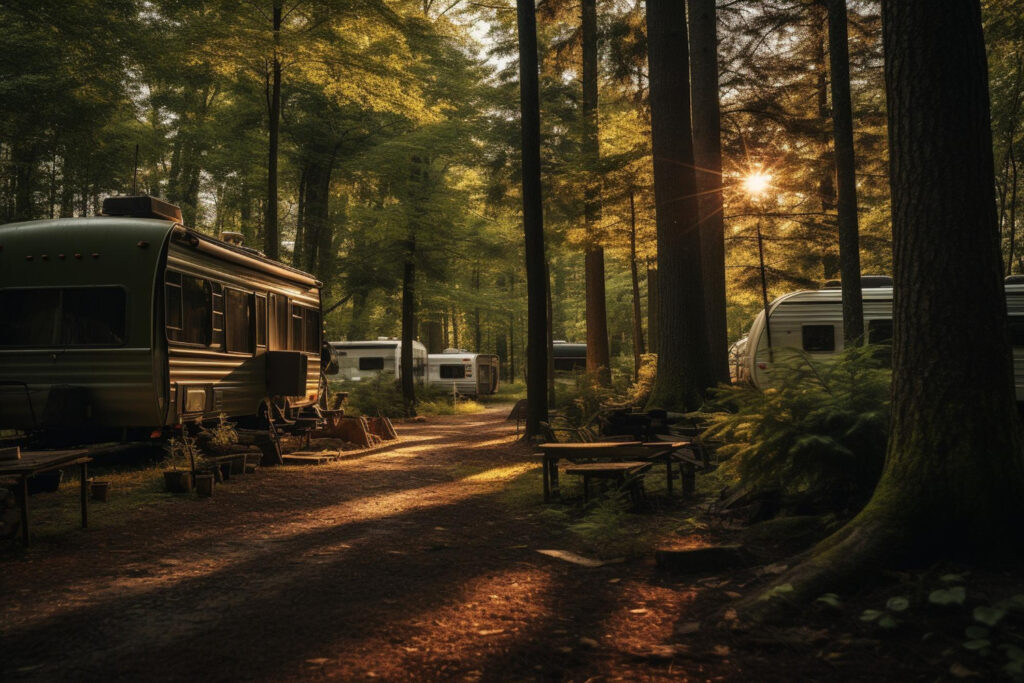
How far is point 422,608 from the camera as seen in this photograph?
450 centimetres

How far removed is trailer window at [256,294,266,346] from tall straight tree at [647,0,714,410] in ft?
22.8

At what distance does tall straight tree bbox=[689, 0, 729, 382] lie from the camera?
1438 centimetres

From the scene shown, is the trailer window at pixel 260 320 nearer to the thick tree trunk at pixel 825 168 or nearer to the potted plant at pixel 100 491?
the potted plant at pixel 100 491

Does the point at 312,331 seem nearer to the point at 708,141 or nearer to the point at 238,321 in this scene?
the point at 238,321

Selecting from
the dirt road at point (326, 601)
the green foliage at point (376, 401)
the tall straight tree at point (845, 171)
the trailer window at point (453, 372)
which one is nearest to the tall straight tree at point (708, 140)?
the tall straight tree at point (845, 171)

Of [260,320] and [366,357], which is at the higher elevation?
[260,320]

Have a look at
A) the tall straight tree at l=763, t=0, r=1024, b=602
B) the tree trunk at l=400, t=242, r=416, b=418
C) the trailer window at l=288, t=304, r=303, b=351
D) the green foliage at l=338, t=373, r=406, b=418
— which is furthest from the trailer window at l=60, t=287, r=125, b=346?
the tree trunk at l=400, t=242, r=416, b=418

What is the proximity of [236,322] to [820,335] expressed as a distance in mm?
13162

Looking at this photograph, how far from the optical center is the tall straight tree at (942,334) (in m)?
4.18

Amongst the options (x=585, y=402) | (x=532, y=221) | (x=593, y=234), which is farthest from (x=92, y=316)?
(x=593, y=234)

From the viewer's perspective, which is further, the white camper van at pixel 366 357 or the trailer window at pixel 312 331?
the white camper van at pixel 366 357

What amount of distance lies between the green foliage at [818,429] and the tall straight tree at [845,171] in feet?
21.4

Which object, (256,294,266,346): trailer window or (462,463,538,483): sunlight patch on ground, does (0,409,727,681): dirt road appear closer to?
(462,463,538,483): sunlight patch on ground

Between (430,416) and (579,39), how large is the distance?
42.7 ft
